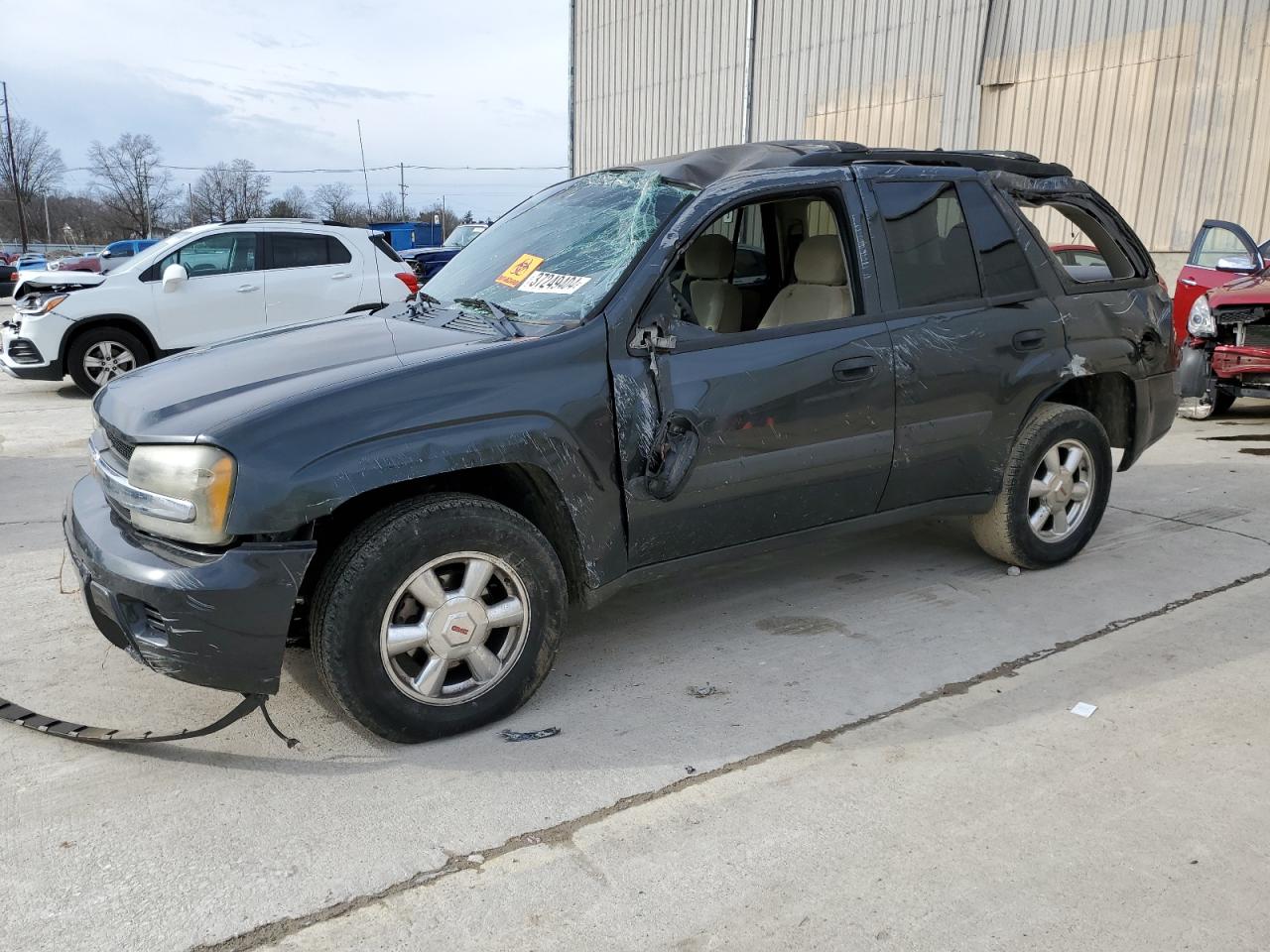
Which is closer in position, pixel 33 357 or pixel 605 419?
pixel 605 419

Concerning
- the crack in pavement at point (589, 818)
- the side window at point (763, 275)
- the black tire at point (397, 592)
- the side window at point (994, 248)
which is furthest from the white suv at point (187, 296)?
the crack in pavement at point (589, 818)

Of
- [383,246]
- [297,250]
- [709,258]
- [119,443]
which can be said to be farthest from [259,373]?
[383,246]

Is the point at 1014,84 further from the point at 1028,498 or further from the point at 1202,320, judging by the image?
the point at 1028,498

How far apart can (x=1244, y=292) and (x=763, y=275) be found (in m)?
5.43

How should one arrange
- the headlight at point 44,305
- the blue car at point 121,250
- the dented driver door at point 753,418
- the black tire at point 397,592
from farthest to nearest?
the blue car at point 121,250, the headlight at point 44,305, the dented driver door at point 753,418, the black tire at point 397,592

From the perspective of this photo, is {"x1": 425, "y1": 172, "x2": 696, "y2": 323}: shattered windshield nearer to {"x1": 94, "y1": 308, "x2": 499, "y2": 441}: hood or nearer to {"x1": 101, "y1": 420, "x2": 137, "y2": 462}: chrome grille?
{"x1": 94, "y1": 308, "x2": 499, "y2": 441}: hood

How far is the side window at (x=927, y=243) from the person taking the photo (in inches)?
155

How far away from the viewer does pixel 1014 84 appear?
14594 millimetres

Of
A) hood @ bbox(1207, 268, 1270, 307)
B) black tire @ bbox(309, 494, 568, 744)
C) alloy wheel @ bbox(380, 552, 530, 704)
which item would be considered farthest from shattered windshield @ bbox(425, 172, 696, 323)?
hood @ bbox(1207, 268, 1270, 307)

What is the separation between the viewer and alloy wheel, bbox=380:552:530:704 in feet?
9.86

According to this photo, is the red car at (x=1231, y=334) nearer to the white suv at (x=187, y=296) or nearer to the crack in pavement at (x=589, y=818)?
the crack in pavement at (x=589, y=818)

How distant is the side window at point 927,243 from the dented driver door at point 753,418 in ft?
0.63

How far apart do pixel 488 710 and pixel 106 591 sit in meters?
1.18

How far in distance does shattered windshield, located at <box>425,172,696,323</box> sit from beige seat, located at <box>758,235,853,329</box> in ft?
2.18
